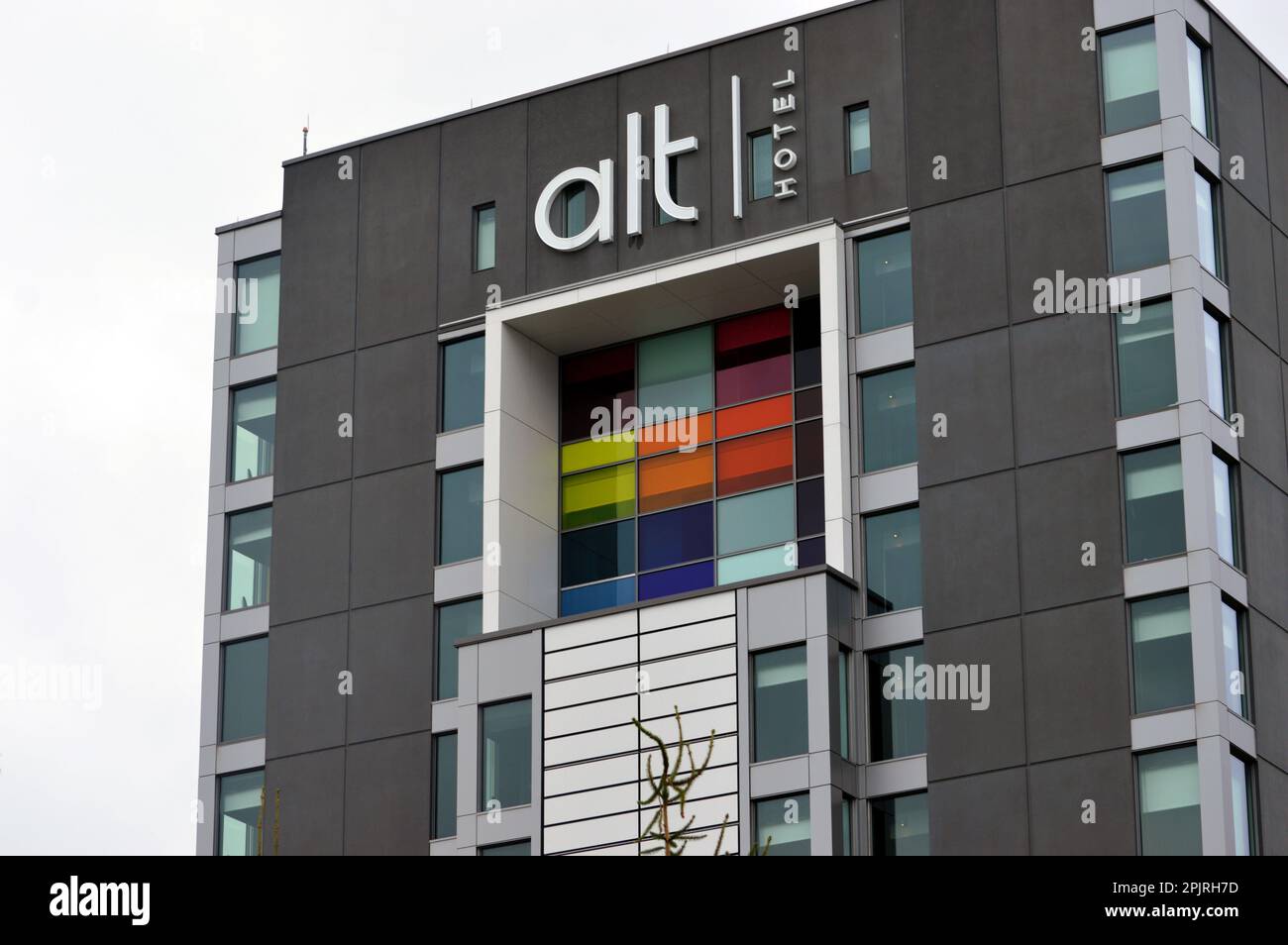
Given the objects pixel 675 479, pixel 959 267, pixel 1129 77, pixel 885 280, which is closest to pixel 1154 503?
pixel 959 267

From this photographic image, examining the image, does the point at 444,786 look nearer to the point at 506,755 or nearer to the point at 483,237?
the point at 506,755

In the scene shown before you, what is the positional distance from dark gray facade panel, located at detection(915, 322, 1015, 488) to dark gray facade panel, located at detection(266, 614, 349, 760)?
14.1 metres

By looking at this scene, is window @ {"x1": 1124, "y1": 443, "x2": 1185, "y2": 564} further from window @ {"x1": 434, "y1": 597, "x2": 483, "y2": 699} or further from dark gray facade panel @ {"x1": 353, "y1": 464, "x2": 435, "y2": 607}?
dark gray facade panel @ {"x1": 353, "y1": 464, "x2": 435, "y2": 607}

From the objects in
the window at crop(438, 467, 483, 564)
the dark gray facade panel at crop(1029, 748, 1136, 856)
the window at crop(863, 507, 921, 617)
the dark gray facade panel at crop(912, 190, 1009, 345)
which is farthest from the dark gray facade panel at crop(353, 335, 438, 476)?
the dark gray facade panel at crop(1029, 748, 1136, 856)

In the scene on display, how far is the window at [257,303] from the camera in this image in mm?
56656

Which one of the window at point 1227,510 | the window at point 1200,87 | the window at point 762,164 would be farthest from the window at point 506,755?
the window at point 1200,87

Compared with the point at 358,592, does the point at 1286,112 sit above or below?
above

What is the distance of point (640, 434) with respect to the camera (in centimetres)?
5225

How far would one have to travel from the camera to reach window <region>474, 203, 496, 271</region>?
5356 centimetres

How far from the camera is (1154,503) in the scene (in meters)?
44.3
